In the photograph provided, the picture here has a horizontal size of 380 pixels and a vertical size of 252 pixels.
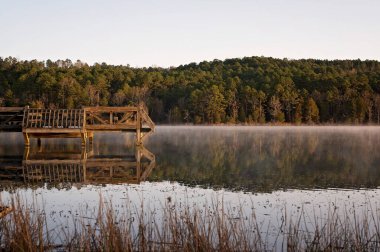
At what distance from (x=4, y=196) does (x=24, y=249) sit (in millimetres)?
6365

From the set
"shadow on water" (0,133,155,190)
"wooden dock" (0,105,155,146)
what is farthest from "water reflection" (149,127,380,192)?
"wooden dock" (0,105,155,146)

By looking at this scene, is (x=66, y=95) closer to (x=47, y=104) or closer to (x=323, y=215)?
(x=47, y=104)

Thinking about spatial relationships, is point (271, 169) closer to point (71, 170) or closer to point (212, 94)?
point (71, 170)

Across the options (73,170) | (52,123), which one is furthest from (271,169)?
Result: (52,123)

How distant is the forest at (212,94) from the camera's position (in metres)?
97.3

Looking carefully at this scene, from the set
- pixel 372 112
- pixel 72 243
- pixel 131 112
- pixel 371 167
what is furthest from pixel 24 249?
pixel 372 112

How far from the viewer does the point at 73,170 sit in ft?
57.6

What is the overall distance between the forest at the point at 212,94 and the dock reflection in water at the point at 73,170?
72.2 m

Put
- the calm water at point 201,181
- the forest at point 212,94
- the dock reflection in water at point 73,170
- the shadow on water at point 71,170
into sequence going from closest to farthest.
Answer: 1. the calm water at point 201,181
2. the shadow on water at point 71,170
3. the dock reflection in water at point 73,170
4. the forest at point 212,94

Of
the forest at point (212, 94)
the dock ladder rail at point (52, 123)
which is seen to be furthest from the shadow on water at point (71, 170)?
the forest at point (212, 94)

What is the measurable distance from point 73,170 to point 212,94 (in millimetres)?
81312

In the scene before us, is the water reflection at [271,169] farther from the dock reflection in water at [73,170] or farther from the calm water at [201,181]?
the dock reflection in water at [73,170]

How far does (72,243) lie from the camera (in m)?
7.16

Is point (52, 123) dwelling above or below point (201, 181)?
above
